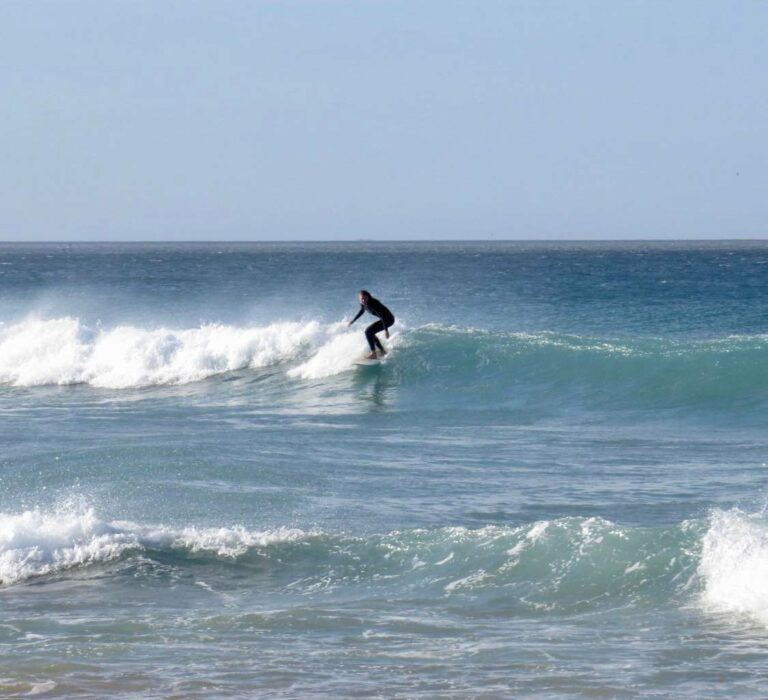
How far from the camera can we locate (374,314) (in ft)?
76.7

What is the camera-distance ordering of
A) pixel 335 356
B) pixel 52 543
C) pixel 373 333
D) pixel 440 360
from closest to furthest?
pixel 52 543
pixel 440 360
pixel 373 333
pixel 335 356

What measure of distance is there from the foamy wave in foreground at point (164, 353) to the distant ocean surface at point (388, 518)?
80 millimetres

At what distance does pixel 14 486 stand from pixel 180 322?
1096 inches

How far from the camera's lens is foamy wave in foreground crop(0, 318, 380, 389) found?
25.8 meters

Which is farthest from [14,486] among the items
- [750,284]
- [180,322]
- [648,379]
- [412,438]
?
[750,284]

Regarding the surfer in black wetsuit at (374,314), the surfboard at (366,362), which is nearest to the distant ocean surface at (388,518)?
the surfboard at (366,362)

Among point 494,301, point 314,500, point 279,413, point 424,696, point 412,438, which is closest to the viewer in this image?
point 424,696

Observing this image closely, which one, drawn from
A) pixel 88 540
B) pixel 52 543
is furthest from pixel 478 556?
pixel 52 543

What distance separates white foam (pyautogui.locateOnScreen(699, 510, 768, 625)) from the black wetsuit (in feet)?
40.0

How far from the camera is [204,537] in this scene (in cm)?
1172

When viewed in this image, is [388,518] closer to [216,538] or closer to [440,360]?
[216,538]

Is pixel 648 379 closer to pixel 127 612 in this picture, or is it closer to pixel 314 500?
pixel 314 500

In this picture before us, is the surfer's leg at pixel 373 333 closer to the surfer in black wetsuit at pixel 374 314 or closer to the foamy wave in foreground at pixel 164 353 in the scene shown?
the surfer in black wetsuit at pixel 374 314

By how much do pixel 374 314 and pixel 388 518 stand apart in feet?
36.4
